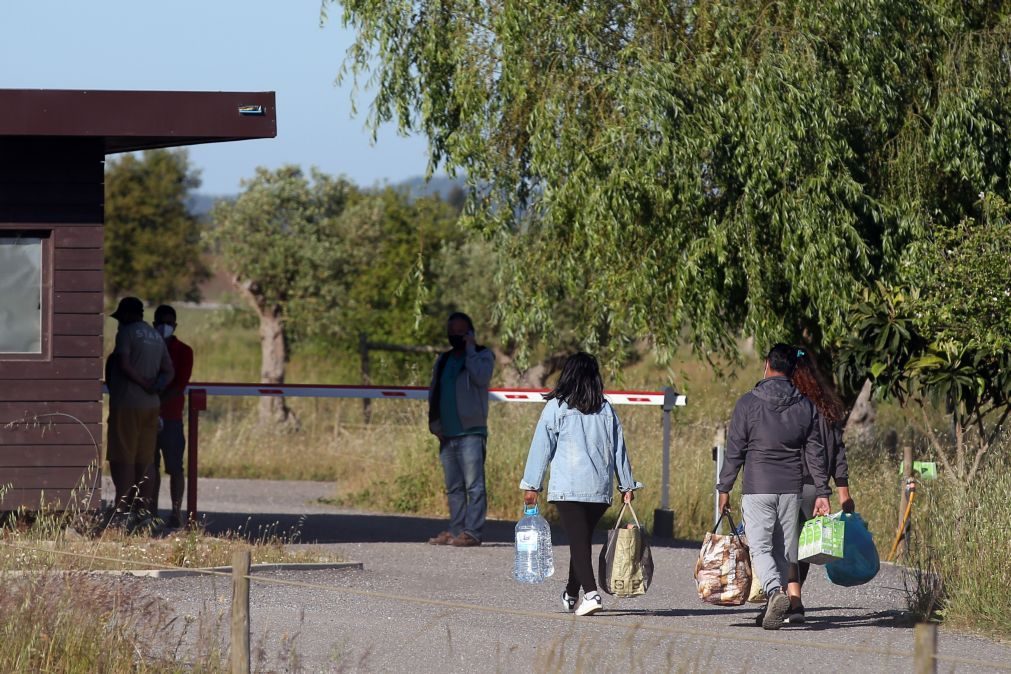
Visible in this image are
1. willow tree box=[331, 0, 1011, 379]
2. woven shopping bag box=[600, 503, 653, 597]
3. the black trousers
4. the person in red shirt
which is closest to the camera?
woven shopping bag box=[600, 503, 653, 597]

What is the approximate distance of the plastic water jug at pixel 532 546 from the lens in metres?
9.76

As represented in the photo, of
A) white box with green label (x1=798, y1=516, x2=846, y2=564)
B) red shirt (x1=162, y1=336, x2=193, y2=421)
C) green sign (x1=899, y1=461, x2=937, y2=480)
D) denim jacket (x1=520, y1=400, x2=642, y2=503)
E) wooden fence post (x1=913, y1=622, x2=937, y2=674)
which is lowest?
white box with green label (x1=798, y1=516, x2=846, y2=564)

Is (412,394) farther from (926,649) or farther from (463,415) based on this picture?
(926,649)

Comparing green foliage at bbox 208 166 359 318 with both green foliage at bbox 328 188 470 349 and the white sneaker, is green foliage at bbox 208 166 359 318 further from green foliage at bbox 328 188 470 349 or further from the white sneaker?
the white sneaker

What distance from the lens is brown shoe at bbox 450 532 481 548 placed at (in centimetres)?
1298

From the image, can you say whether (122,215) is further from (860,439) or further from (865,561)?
(865,561)

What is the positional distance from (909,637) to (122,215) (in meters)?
41.4

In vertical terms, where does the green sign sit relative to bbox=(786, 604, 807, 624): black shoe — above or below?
above

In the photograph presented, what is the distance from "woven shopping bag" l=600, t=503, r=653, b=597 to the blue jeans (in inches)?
132

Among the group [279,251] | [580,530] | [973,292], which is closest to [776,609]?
[580,530]

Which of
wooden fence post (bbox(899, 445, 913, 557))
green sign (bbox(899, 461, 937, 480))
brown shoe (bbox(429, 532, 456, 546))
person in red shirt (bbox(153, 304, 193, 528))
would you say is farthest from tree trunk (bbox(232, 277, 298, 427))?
green sign (bbox(899, 461, 937, 480))

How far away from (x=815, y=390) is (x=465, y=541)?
4.23 meters

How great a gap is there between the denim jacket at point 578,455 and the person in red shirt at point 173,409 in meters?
4.32

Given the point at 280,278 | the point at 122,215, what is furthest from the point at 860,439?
the point at 122,215
